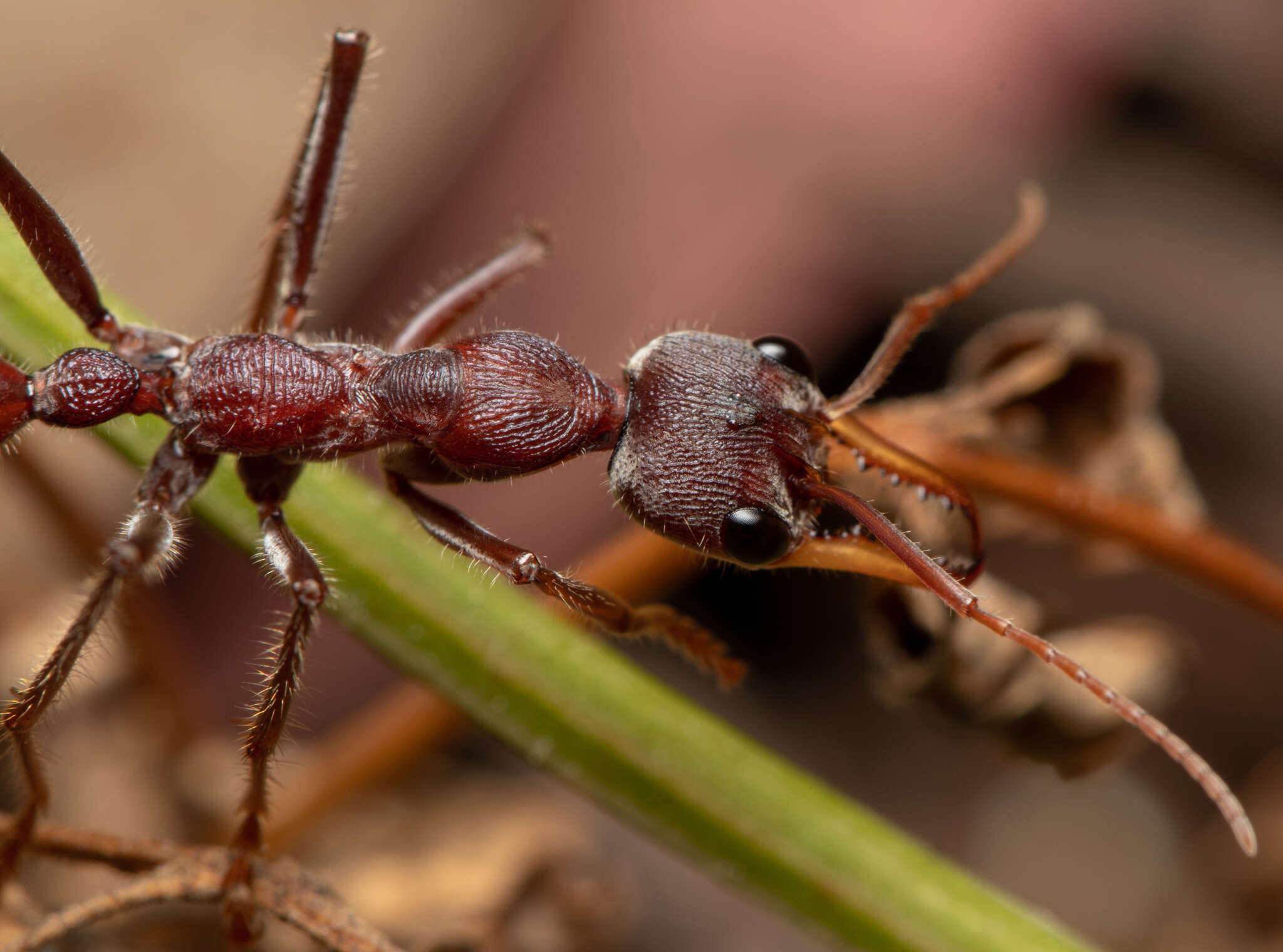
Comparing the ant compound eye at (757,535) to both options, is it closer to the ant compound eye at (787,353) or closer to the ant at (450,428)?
the ant at (450,428)

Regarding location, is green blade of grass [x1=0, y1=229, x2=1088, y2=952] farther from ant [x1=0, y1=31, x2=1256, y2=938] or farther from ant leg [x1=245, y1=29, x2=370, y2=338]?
ant leg [x1=245, y1=29, x2=370, y2=338]

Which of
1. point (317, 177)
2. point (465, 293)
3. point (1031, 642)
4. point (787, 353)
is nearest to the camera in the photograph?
point (1031, 642)

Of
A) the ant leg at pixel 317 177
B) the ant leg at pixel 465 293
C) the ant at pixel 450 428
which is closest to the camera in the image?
the ant at pixel 450 428

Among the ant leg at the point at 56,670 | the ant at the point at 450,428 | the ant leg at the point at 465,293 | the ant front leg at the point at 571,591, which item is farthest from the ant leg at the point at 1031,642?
the ant leg at the point at 56,670

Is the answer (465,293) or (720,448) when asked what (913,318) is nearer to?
(720,448)

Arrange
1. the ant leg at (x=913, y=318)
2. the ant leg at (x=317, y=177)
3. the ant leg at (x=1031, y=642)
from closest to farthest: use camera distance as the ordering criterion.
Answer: the ant leg at (x=1031, y=642) < the ant leg at (x=913, y=318) < the ant leg at (x=317, y=177)

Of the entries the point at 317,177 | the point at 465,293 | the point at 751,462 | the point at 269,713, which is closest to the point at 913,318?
the point at 751,462

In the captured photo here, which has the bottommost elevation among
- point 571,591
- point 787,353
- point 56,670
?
point 56,670
